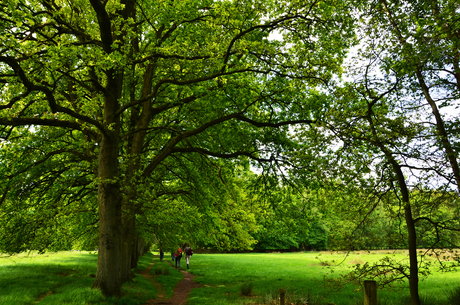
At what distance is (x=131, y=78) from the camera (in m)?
12.2

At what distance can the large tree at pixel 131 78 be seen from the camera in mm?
9273

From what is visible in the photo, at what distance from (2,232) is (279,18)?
14491mm

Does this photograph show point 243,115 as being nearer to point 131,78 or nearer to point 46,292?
point 131,78

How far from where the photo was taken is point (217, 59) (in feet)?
31.9

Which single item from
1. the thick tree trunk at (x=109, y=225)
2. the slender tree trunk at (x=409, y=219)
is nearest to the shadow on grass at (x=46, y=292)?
the thick tree trunk at (x=109, y=225)

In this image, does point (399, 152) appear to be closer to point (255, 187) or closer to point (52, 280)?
point (255, 187)

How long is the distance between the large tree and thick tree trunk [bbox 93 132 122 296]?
0.03 metres

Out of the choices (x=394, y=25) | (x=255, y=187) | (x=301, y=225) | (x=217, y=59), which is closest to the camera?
(x=394, y=25)

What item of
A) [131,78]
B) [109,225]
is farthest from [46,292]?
[131,78]

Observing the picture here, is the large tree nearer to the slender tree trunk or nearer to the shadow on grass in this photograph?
the shadow on grass

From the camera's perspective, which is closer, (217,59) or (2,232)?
(217,59)

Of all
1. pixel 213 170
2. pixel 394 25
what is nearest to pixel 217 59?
pixel 394 25

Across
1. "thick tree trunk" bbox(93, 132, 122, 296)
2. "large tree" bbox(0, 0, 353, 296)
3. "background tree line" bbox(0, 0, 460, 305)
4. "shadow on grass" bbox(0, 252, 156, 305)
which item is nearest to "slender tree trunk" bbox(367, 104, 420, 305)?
"background tree line" bbox(0, 0, 460, 305)

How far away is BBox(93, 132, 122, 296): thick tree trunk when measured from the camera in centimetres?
1023
